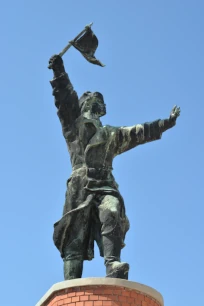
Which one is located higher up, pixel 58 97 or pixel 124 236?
pixel 58 97

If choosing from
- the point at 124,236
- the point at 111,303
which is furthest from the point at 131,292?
the point at 124,236

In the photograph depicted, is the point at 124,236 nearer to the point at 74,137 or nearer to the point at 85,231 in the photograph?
the point at 85,231

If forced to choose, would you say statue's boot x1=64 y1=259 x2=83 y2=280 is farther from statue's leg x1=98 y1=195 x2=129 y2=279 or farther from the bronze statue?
statue's leg x1=98 y1=195 x2=129 y2=279

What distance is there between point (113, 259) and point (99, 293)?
0.81 meters

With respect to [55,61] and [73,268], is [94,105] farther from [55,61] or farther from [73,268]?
[73,268]

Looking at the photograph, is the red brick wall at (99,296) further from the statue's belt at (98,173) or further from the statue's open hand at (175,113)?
the statue's open hand at (175,113)

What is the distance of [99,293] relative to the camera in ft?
31.0

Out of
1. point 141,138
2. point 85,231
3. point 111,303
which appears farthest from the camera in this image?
point 141,138

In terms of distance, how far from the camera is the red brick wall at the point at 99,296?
30.9ft

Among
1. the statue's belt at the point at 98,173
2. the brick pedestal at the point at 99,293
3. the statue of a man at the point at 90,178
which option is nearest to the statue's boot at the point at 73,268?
the statue of a man at the point at 90,178

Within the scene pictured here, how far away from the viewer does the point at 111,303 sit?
941 centimetres

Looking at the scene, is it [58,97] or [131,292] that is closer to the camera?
[131,292]

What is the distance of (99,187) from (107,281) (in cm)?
179

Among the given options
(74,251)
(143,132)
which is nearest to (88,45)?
(143,132)
